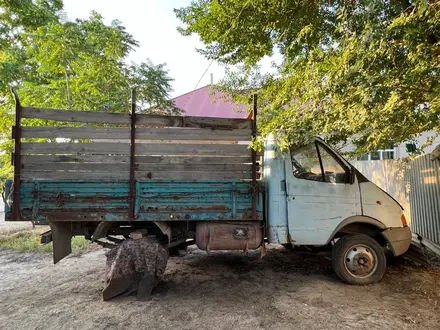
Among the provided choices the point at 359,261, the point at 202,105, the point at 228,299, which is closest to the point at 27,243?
the point at 228,299

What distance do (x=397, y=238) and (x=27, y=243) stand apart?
25.4 feet

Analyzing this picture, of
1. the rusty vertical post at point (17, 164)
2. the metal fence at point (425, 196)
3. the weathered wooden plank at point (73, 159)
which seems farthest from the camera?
the metal fence at point (425, 196)

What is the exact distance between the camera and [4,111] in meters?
7.62

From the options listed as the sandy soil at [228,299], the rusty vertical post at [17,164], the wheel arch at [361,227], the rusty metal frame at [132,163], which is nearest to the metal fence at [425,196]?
the sandy soil at [228,299]

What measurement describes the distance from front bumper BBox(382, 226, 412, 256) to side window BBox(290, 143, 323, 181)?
4.37 feet

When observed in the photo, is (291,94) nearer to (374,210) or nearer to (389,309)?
(374,210)

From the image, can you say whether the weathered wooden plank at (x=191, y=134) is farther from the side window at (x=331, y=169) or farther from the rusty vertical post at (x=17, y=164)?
the rusty vertical post at (x=17, y=164)

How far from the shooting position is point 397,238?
4410 mm

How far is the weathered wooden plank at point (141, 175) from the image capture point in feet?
12.6

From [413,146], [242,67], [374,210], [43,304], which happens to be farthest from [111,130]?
[413,146]

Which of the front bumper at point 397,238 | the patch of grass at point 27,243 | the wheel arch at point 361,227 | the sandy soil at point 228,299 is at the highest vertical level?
the wheel arch at point 361,227

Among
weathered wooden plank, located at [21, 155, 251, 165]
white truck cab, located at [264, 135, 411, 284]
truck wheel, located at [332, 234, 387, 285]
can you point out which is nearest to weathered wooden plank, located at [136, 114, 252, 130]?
weathered wooden plank, located at [21, 155, 251, 165]

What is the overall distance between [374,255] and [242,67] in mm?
5635

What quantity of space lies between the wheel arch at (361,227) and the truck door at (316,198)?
65 mm
